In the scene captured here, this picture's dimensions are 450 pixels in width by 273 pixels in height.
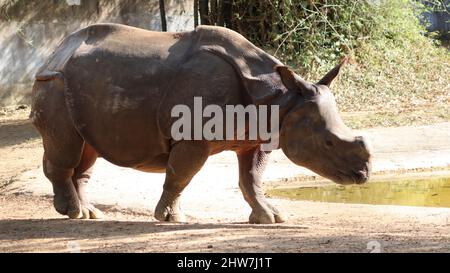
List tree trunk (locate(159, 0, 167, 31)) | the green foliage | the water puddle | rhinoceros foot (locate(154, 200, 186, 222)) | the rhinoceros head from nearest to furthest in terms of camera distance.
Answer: the rhinoceros head → rhinoceros foot (locate(154, 200, 186, 222)) → the water puddle → the green foliage → tree trunk (locate(159, 0, 167, 31))

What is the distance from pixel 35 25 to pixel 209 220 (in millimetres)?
10156

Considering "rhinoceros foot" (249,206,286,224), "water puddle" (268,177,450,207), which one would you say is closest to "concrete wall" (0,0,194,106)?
"water puddle" (268,177,450,207)

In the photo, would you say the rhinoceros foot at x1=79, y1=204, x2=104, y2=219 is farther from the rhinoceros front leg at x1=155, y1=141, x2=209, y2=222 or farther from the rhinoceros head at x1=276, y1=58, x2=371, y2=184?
the rhinoceros head at x1=276, y1=58, x2=371, y2=184

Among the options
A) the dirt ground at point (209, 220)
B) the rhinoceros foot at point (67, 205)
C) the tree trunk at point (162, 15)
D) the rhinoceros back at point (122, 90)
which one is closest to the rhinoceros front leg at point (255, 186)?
the dirt ground at point (209, 220)

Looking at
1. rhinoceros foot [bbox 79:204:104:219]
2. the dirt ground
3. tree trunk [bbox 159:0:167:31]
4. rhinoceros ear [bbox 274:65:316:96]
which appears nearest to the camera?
the dirt ground

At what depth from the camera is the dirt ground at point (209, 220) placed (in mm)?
7219

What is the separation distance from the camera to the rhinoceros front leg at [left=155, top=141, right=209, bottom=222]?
8352 mm

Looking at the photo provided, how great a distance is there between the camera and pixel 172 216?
8773 millimetres

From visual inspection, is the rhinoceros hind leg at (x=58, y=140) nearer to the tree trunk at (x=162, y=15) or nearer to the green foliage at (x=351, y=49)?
the green foliage at (x=351, y=49)

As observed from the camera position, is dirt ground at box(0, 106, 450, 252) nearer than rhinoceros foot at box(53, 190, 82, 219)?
Yes

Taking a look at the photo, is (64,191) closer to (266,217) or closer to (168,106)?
(168,106)

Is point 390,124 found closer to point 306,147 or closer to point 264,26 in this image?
point 264,26

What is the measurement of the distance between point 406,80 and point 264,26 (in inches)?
122

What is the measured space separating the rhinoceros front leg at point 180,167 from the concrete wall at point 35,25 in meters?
10.4
